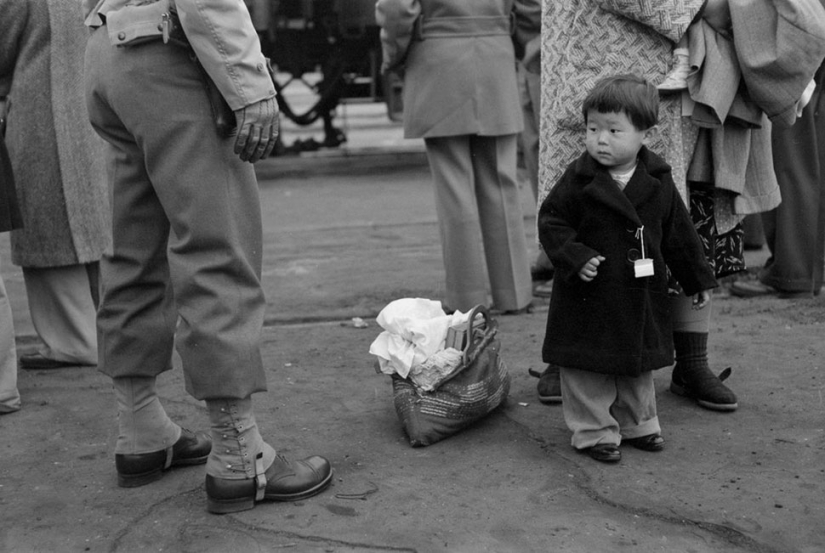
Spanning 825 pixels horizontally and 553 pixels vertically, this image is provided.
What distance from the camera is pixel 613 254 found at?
10.9 ft

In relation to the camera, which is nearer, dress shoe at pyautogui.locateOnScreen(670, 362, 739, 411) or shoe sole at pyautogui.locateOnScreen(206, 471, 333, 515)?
shoe sole at pyautogui.locateOnScreen(206, 471, 333, 515)

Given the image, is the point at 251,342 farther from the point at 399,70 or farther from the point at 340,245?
the point at 340,245

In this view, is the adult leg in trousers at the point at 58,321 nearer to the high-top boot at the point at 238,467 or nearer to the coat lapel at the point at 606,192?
the high-top boot at the point at 238,467

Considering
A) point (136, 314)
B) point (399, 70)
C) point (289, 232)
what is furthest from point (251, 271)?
point (289, 232)

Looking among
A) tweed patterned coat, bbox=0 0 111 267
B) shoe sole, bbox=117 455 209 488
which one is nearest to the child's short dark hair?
shoe sole, bbox=117 455 209 488

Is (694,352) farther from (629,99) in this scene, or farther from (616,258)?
(629,99)

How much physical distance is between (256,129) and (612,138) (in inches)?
42.0

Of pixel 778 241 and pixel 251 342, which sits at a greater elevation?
pixel 251 342

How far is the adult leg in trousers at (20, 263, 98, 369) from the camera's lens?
15.3 feet

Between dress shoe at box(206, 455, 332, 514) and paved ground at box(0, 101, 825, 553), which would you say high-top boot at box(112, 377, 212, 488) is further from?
dress shoe at box(206, 455, 332, 514)

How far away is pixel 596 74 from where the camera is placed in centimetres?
362

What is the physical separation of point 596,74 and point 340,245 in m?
3.95

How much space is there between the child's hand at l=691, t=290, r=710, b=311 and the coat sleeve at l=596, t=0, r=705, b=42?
85 centimetres

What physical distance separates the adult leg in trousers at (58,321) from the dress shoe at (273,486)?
5.68ft
